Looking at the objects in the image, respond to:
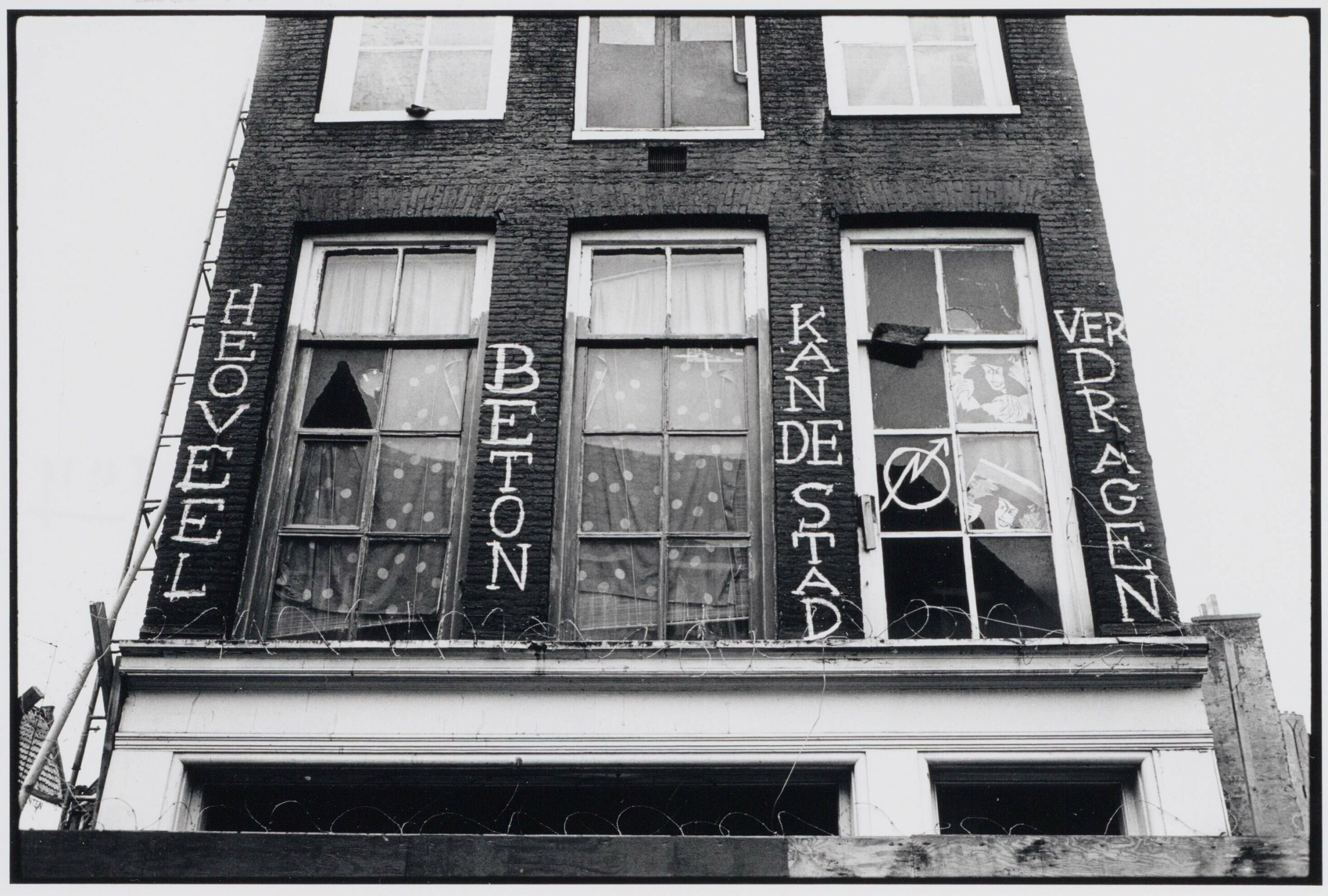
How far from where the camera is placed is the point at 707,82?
888 centimetres

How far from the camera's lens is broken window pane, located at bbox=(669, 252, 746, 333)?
7.86 metres

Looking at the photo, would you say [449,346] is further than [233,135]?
No

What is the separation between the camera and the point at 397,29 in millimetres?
9164

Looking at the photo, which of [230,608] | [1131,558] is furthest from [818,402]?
[230,608]

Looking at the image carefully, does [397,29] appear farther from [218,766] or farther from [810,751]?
[810,751]

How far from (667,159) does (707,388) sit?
1.83 meters

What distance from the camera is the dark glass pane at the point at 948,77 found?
8.78 m

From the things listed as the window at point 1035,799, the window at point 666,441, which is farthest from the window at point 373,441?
the window at point 1035,799

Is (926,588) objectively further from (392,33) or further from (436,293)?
(392,33)

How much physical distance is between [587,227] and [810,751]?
3.83 meters

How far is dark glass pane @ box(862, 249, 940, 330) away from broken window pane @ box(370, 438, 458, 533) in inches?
113

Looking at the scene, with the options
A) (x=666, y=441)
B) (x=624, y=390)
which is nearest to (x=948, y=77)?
(x=624, y=390)

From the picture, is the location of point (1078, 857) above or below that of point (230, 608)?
below

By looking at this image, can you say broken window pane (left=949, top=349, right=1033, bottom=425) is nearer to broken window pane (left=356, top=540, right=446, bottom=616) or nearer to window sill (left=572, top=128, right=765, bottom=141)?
window sill (left=572, top=128, right=765, bottom=141)
